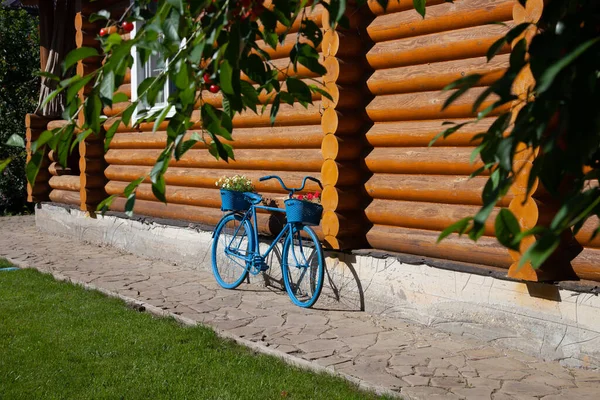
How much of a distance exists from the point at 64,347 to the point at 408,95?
348 centimetres

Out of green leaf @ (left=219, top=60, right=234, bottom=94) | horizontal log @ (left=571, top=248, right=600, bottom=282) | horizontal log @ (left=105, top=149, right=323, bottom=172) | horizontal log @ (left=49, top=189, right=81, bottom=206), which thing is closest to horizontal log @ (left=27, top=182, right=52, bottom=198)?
horizontal log @ (left=49, top=189, right=81, bottom=206)

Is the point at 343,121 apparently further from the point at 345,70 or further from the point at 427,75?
the point at 427,75

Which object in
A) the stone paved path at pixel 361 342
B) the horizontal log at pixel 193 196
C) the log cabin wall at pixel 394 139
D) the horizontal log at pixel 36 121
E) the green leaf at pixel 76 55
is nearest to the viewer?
the green leaf at pixel 76 55

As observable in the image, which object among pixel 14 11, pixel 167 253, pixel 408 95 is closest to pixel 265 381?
pixel 408 95

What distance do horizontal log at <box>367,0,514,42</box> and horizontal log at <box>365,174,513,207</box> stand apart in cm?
122

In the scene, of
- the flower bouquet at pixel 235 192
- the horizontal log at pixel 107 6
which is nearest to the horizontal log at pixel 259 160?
the flower bouquet at pixel 235 192

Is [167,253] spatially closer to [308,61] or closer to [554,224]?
[308,61]

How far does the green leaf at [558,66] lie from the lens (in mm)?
1423

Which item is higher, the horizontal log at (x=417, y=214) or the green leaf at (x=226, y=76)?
the green leaf at (x=226, y=76)

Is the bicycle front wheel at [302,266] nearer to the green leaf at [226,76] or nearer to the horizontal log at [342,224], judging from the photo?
the horizontal log at [342,224]

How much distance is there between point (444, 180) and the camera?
6305 millimetres

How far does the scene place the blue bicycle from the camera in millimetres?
7117


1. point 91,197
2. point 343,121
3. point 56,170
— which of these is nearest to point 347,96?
point 343,121

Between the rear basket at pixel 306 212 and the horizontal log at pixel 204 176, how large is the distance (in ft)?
1.63
